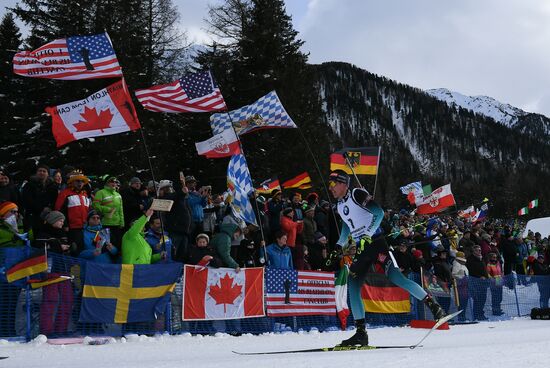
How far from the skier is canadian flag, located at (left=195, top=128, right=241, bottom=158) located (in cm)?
649

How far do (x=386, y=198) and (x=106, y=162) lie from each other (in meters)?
89.9

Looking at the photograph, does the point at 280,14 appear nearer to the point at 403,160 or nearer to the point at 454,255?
the point at 454,255

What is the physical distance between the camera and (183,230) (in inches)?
431

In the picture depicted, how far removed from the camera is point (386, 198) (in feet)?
354

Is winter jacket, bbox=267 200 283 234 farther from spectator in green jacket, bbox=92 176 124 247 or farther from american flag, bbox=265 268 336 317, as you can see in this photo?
spectator in green jacket, bbox=92 176 124 247

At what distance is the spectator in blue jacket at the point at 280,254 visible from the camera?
457 inches

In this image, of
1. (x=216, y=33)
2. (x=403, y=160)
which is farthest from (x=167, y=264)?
Result: (x=403, y=160)

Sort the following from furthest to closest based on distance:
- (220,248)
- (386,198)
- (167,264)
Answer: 1. (386,198)
2. (220,248)
3. (167,264)

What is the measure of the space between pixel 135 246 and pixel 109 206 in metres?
1.24

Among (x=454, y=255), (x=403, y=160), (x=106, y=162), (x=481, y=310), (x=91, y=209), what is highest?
(x=403, y=160)

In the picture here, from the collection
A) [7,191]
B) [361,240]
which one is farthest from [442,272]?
[7,191]

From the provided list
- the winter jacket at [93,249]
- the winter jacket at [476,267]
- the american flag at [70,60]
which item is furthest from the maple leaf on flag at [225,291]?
the winter jacket at [476,267]

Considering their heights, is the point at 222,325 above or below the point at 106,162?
below

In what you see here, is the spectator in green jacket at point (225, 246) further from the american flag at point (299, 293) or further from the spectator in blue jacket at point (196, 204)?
the spectator in blue jacket at point (196, 204)
